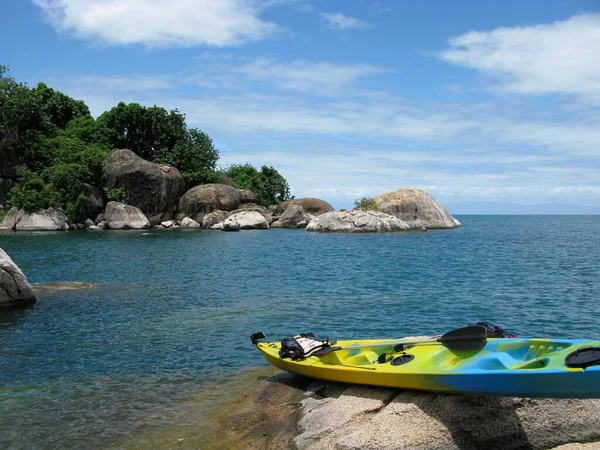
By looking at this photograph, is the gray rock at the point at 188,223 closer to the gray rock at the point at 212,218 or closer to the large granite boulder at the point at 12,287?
the gray rock at the point at 212,218

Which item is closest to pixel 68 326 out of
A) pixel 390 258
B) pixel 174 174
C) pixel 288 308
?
pixel 288 308

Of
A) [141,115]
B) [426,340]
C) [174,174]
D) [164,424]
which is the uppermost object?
A: [141,115]

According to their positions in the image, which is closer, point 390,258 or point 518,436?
point 518,436

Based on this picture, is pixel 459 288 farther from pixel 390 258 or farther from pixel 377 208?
pixel 377 208

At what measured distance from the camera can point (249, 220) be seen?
6188cm

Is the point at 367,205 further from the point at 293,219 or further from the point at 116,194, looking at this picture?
the point at 116,194

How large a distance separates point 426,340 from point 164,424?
4.79 m

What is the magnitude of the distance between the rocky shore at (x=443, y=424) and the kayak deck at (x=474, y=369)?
11.1 inches

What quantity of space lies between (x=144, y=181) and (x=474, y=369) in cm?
5730

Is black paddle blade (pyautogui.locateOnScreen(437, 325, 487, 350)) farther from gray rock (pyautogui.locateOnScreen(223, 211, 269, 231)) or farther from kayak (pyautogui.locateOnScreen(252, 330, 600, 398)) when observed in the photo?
gray rock (pyautogui.locateOnScreen(223, 211, 269, 231))

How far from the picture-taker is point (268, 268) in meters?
29.5

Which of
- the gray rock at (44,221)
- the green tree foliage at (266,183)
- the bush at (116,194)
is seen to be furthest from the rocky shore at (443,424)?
the green tree foliage at (266,183)

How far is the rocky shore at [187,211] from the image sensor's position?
57.3 m

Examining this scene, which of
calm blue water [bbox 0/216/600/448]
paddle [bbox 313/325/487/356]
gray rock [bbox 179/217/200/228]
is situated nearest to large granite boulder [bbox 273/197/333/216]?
gray rock [bbox 179/217/200/228]
